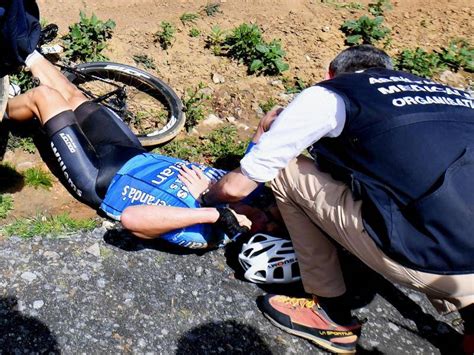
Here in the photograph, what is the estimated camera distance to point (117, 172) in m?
4.54

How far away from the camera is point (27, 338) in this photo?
3.53 m

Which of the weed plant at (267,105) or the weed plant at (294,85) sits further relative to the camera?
the weed plant at (294,85)

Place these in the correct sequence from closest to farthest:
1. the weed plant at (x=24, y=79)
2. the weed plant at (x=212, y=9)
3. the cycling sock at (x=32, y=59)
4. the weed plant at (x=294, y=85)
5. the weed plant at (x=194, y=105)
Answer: the cycling sock at (x=32, y=59), the weed plant at (x=24, y=79), the weed plant at (x=194, y=105), the weed plant at (x=294, y=85), the weed plant at (x=212, y=9)

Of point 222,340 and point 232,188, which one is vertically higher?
point 232,188

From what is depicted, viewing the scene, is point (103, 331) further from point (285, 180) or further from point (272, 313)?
point (285, 180)

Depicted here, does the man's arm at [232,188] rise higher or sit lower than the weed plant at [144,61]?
higher

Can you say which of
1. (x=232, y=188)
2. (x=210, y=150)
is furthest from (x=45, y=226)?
(x=210, y=150)

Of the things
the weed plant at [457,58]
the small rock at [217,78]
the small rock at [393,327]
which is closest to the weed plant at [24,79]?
the small rock at [217,78]

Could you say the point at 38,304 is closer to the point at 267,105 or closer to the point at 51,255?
the point at 51,255

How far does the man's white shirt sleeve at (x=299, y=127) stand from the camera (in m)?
3.07

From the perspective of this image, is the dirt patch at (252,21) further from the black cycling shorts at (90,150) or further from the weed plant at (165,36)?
the black cycling shorts at (90,150)

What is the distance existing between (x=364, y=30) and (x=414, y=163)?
4512 mm

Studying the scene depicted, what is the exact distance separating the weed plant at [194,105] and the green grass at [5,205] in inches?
76.7

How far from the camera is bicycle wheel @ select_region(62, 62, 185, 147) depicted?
5629 mm
